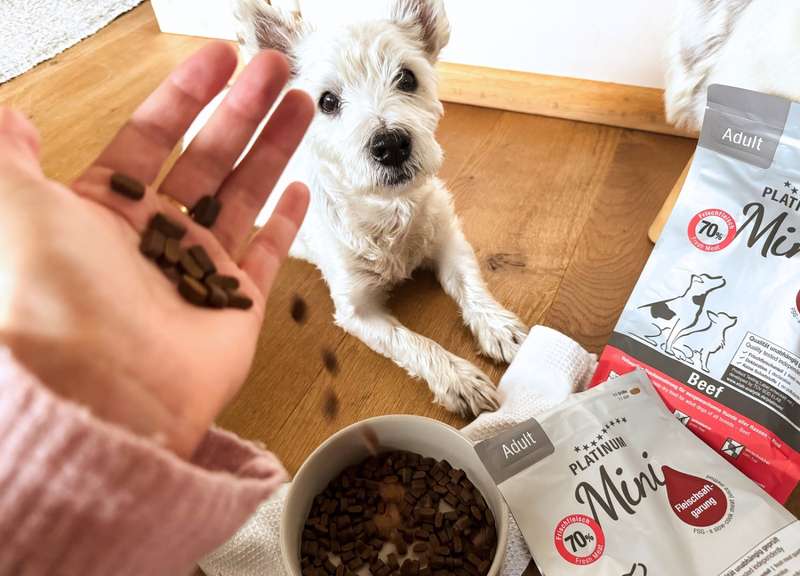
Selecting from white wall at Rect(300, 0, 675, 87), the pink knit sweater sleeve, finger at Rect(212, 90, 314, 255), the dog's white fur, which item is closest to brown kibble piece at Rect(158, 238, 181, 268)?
finger at Rect(212, 90, 314, 255)

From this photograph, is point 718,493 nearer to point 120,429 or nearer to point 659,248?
point 659,248

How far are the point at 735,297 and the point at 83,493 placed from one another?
98 centimetres

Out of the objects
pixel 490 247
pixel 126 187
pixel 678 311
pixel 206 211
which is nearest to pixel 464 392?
pixel 678 311

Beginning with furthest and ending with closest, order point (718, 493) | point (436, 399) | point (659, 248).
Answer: point (436, 399), point (659, 248), point (718, 493)

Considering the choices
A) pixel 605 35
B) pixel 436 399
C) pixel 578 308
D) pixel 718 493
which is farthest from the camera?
pixel 605 35

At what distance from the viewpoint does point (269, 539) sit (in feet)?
3.21

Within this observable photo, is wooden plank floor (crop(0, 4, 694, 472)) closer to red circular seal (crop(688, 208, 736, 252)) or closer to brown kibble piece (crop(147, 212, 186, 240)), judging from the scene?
red circular seal (crop(688, 208, 736, 252))

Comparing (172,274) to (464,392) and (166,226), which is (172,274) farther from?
(464,392)

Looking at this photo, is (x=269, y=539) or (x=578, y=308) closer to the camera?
(x=269, y=539)

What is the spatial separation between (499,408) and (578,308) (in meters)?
0.36

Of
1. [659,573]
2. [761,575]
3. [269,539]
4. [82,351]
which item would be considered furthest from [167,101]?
[761,575]

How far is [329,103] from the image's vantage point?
128cm

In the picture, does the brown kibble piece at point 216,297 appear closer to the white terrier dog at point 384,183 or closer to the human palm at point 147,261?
the human palm at point 147,261

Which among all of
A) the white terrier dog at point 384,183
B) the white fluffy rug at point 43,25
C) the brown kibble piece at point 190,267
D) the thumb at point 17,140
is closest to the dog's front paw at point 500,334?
the white terrier dog at point 384,183
